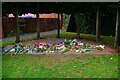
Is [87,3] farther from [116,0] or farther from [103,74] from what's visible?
[103,74]

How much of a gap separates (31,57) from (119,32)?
166 inches

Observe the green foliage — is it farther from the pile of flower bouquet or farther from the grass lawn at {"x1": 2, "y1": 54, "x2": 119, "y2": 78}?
the grass lawn at {"x1": 2, "y1": 54, "x2": 119, "y2": 78}

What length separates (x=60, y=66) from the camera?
7371mm

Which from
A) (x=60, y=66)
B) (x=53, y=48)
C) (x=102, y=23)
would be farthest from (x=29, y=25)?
(x=60, y=66)

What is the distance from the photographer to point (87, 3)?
36.4 feet

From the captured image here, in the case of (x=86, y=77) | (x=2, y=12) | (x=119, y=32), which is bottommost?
(x=86, y=77)

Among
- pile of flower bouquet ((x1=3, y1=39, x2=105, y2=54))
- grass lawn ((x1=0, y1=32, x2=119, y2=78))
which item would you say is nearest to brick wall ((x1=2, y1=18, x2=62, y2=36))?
pile of flower bouquet ((x1=3, y1=39, x2=105, y2=54))

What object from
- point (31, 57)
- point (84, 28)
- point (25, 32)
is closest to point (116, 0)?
point (31, 57)

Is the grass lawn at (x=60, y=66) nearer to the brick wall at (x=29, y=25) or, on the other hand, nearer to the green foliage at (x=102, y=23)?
the green foliage at (x=102, y=23)

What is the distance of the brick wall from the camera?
63.9 feet

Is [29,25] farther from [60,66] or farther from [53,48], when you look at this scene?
[60,66]

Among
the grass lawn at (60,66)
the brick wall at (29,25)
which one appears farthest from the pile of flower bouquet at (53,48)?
the brick wall at (29,25)

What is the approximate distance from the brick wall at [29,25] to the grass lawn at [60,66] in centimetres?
1083

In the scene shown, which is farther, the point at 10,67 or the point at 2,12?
the point at 2,12
